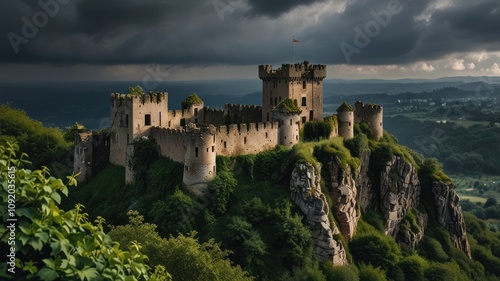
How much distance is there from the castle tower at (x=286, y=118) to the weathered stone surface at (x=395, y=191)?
16.6m

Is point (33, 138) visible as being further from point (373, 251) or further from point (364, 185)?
point (373, 251)

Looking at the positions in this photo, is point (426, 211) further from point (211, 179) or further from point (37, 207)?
point (37, 207)

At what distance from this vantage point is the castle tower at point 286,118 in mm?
61031

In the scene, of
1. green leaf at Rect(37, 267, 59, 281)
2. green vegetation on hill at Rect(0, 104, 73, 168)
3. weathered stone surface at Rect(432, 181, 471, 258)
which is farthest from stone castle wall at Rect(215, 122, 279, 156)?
green leaf at Rect(37, 267, 59, 281)

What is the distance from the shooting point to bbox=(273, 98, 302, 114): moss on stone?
60844 mm

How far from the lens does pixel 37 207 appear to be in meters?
12.1

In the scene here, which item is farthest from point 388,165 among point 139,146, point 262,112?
point 139,146

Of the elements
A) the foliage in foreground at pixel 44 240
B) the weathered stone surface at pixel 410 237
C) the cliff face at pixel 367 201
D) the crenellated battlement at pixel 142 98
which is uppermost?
the crenellated battlement at pixel 142 98

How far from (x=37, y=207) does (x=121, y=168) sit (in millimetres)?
53256

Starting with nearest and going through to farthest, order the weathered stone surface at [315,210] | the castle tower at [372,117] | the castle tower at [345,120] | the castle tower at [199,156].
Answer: the castle tower at [199,156] < the weathered stone surface at [315,210] < the castle tower at [345,120] < the castle tower at [372,117]

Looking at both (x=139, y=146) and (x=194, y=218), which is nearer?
(x=194, y=218)

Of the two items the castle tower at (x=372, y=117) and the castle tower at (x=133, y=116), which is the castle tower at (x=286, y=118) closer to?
the castle tower at (x=133, y=116)

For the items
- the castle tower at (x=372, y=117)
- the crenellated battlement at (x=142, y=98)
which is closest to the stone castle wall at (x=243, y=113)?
the crenellated battlement at (x=142, y=98)

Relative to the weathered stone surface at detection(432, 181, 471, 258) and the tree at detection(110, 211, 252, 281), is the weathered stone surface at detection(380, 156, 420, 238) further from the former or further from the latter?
the tree at detection(110, 211, 252, 281)
